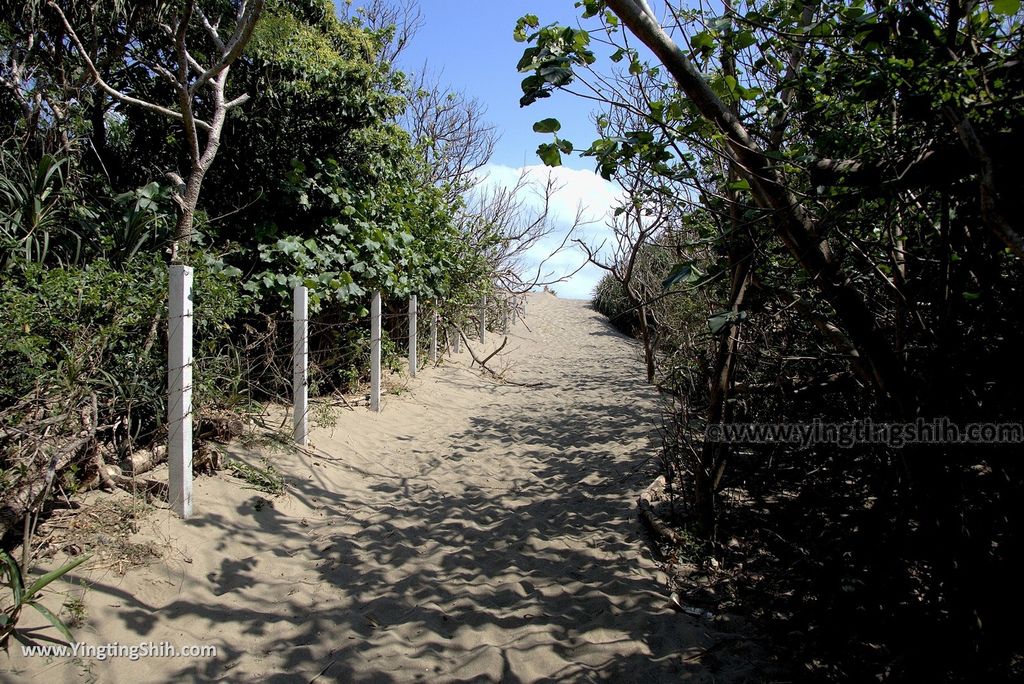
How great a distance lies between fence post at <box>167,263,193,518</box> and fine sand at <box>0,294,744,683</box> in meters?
0.15

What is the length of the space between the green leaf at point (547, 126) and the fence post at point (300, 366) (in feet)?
11.7

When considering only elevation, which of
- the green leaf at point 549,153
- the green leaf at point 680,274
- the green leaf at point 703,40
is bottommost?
the green leaf at point 680,274

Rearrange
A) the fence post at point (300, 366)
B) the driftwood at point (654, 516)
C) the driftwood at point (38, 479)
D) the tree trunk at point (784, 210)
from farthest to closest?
1. the fence post at point (300, 366)
2. the driftwood at point (654, 516)
3. the driftwood at point (38, 479)
4. the tree trunk at point (784, 210)

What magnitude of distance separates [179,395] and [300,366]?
1.58 m

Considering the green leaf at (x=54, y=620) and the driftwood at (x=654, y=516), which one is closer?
the green leaf at (x=54, y=620)

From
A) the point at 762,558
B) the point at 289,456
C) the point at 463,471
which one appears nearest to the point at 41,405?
the point at 289,456

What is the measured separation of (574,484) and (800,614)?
2.49 meters

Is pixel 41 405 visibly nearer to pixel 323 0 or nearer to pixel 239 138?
pixel 239 138

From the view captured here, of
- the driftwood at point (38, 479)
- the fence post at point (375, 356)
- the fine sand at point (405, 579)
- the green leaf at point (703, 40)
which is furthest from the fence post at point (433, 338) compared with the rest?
the green leaf at point (703, 40)

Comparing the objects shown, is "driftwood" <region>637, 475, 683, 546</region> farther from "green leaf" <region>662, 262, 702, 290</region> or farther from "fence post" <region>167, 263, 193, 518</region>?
"fence post" <region>167, 263, 193, 518</region>

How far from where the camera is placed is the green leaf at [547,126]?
2.47m

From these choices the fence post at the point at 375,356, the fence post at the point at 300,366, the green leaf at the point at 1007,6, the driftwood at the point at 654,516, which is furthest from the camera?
the fence post at the point at 375,356

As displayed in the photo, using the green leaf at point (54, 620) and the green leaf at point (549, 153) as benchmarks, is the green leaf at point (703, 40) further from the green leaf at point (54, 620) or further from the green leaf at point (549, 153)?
the green leaf at point (54, 620)

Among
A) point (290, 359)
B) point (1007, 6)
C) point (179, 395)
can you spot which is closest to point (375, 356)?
point (290, 359)
